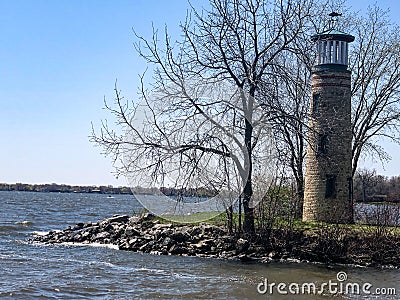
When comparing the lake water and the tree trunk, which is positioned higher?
the tree trunk

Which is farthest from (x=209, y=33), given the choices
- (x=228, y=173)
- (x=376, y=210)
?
(x=376, y=210)

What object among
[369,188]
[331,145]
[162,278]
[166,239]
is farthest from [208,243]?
[369,188]

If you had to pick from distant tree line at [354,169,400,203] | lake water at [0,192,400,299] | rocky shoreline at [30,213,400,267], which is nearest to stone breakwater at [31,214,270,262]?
rocky shoreline at [30,213,400,267]

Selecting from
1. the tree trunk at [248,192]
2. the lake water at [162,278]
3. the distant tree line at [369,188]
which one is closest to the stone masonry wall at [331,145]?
the tree trunk at [248,192]

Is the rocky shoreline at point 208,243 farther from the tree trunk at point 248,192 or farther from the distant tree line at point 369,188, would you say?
the distant tree line at point 369,188

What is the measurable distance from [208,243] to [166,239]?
5.90 ft

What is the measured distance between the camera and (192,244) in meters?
24.3

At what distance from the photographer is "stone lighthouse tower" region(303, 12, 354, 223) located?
27.0m

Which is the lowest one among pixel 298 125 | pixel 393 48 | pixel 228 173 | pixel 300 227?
pixel 300 227

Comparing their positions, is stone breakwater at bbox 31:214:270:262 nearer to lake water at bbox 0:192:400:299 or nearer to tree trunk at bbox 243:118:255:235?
tree trunk at bbox 243:118:255:235

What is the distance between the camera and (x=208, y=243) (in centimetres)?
2414

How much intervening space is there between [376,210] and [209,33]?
9.05 metres

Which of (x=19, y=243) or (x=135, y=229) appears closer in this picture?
(x=135, y=229)

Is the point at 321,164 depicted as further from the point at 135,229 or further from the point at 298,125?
the point at 135,229
